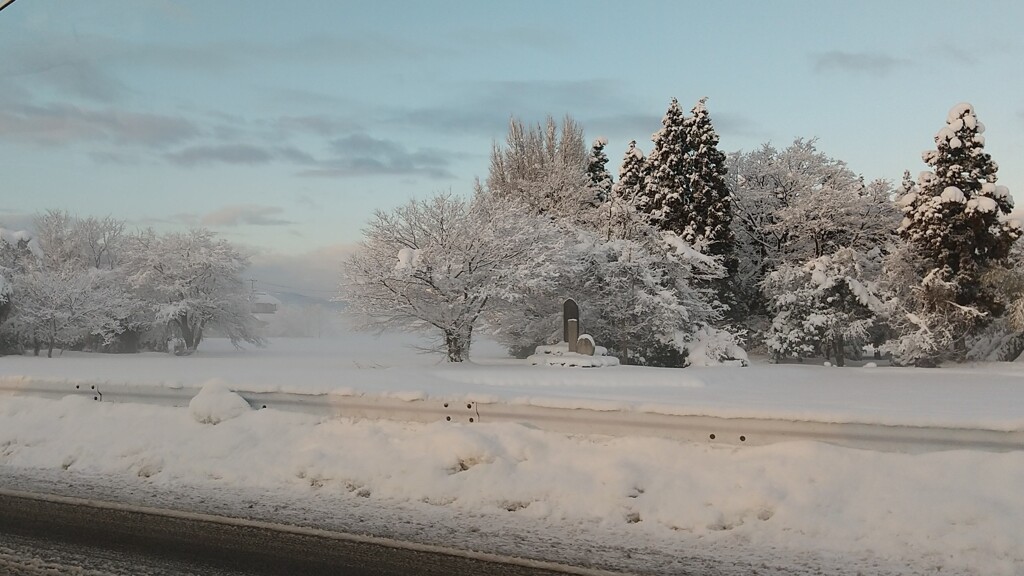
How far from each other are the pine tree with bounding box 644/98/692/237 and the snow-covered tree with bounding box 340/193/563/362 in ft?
42.0

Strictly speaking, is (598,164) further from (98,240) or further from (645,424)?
(645,424)

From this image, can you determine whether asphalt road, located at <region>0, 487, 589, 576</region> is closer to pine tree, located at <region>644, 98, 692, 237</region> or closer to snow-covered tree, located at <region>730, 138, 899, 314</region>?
pine tree, located at <region>644, 98, 692, 237</region>

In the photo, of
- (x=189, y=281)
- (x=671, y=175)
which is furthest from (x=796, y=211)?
(x=189, y=281)

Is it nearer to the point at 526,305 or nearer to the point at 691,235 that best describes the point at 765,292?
the point at 691,235

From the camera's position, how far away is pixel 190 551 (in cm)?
552

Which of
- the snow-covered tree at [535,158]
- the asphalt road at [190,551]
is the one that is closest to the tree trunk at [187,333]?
the snow-covered tree at [535,158]

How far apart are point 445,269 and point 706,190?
18.8m

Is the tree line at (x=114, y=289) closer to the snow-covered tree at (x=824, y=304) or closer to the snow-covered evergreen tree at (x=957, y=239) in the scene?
the snow-covered tree at (x=824, y=304)

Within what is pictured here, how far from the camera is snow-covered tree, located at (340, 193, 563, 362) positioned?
27.8 metres

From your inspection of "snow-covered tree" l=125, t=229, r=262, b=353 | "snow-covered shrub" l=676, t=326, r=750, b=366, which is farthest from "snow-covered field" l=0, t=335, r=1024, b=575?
"snow-covered tree" l=125, t=229, r=262, b=353

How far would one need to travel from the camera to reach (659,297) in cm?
3072

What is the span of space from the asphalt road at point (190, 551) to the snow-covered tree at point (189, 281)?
4086 cm

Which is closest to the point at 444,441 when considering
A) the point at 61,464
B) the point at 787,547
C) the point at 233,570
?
the point at 233,570

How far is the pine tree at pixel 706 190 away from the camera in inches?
1563
